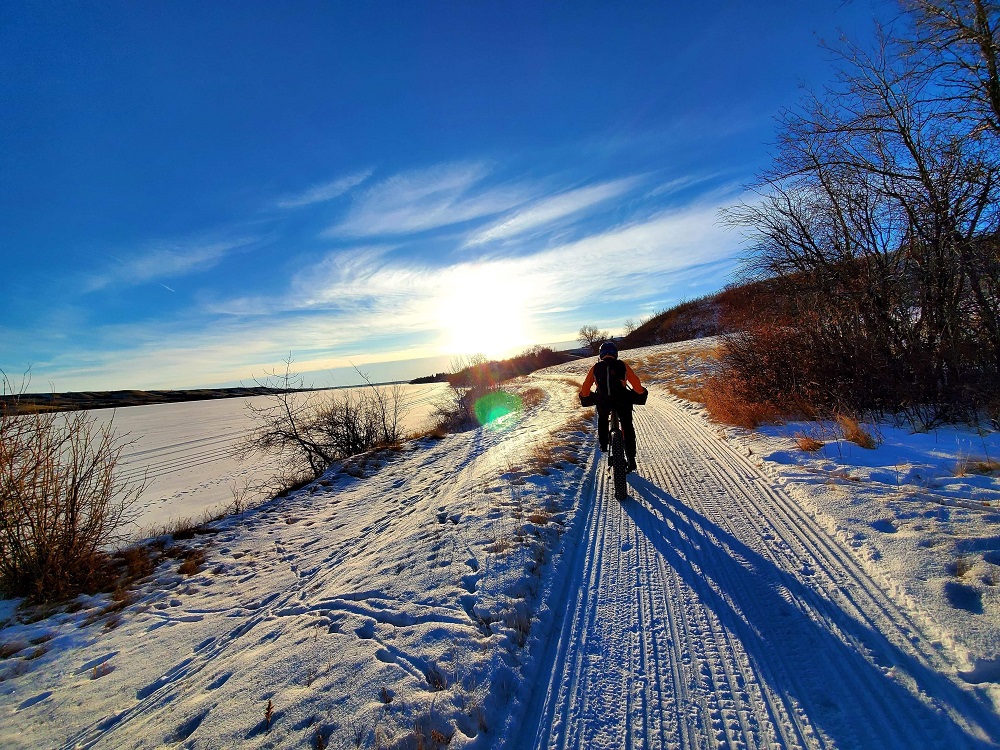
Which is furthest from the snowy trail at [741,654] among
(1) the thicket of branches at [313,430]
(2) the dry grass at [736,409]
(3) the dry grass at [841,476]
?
(1) the thicket of branches at [313,430]

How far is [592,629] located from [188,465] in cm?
1791

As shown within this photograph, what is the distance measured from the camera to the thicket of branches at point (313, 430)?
12852mm

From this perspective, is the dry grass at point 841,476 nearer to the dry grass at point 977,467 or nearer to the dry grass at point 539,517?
the dry grass at point 977,467

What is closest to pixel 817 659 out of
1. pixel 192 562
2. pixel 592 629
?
pixel 592 629

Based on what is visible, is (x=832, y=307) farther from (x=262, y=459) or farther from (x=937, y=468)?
(x=262, y=459)

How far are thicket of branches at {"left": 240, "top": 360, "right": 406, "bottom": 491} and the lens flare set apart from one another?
13.4 feet

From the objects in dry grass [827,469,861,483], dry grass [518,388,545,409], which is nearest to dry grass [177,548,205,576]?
dry grass [827,469,861,483]

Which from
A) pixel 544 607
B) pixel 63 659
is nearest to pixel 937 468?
pixel 544 607

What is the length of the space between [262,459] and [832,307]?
757 inches

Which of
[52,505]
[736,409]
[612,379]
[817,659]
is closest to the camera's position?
[817,659]

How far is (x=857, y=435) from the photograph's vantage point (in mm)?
6508

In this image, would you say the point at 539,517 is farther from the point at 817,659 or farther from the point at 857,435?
the point at 857,435

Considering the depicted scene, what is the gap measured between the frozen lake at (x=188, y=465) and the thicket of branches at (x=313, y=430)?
3.37 ft

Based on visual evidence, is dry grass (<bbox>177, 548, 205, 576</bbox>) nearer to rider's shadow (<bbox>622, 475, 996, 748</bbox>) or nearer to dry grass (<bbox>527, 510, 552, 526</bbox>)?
dry grass (<bbox>527, 510, 552, 526</bbox>)
